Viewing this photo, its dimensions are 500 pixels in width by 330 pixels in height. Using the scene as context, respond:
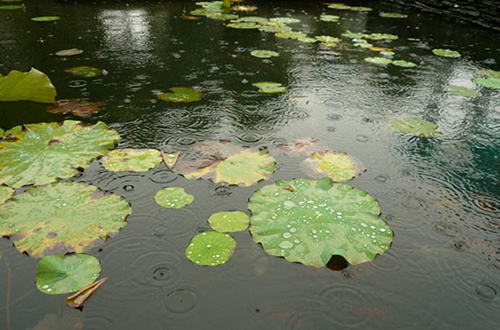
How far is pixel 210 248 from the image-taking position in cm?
133

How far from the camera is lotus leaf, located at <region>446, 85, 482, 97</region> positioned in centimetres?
284

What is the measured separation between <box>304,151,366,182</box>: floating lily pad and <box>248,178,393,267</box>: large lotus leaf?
0.32 ft

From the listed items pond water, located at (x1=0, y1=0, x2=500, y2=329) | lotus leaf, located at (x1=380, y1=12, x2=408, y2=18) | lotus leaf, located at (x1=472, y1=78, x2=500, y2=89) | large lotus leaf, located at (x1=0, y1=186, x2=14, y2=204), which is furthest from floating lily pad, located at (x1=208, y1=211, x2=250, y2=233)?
lotus leaf, located at (x1=380, y1=12, x2=408, y2=18)

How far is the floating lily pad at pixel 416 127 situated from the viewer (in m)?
2.22

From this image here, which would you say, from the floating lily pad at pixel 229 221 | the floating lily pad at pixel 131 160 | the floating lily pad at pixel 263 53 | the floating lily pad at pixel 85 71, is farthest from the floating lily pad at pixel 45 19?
the floating lily pad at pixel 229 221

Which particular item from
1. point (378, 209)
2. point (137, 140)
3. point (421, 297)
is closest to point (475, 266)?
point (421, 297)

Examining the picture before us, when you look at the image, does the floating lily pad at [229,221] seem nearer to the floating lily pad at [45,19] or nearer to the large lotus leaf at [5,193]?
the large lotus leaf at [5,193]

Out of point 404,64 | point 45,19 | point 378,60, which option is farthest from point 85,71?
point 404,64

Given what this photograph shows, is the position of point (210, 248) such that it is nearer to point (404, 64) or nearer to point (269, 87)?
point (269, 87)

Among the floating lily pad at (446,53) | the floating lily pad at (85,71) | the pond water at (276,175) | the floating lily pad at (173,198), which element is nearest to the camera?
the pond water at (276,175)

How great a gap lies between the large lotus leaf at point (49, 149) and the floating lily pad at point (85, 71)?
980mm

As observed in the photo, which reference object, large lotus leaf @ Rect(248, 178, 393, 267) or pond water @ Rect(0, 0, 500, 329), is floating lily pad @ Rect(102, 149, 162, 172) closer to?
pond water @ Rect(0, 0, 500, 329)

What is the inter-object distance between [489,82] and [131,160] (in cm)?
303

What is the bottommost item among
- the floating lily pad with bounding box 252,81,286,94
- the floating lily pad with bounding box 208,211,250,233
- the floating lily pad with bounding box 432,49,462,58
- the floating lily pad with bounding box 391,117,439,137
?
the floating lily pad with bounding box 208,211,250,233
